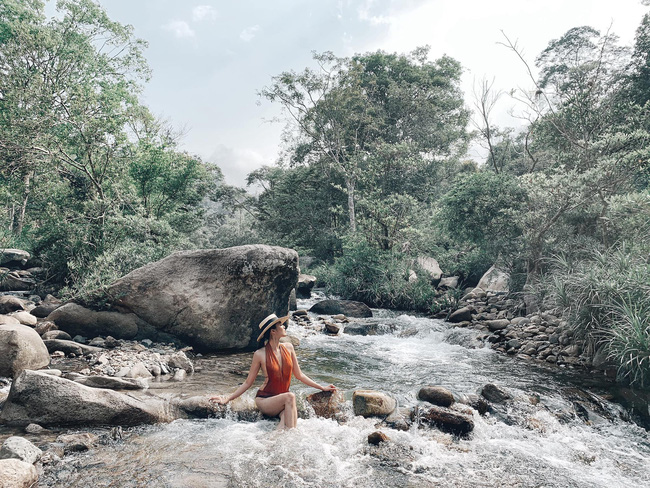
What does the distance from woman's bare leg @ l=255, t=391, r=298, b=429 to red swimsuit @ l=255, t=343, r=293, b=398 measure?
8cm

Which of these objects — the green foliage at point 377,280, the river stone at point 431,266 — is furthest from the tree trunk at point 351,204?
the river stone at point 431,266

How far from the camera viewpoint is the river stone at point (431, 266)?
1731cm

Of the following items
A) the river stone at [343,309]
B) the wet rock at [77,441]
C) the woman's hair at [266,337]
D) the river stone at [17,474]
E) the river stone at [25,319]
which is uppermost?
the woman's hair at [266,337]

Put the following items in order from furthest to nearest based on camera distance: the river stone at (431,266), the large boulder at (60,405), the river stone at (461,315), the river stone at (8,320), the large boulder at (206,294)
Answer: the river stone at (431,266) < the river stone at (461,315) < the large boulder at (206,294) < the river stone at (8,320) < the large boulder at (60,405)

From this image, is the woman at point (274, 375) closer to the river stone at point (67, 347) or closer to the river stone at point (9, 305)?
the river stone at point (67, 347)

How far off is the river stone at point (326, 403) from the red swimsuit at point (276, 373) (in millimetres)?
603

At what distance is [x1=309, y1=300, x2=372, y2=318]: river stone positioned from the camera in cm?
1360

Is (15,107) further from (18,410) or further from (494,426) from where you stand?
(494,426)

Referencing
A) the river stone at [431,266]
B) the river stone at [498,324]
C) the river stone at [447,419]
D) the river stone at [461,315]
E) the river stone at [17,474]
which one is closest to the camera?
the river stone at [17,474]

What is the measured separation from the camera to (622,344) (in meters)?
6.45

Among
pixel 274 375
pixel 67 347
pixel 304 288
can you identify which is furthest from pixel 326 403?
pixel 304 288

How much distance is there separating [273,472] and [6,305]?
8983mm

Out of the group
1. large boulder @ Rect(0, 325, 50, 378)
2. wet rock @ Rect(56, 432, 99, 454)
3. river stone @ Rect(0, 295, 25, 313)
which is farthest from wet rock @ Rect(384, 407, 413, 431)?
river stone @ Rect(0, 295, 25, 313)

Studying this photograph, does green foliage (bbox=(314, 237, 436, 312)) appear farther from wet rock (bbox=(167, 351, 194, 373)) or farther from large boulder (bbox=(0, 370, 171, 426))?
large boulder (bbox=(0, 370, 171, 426))
